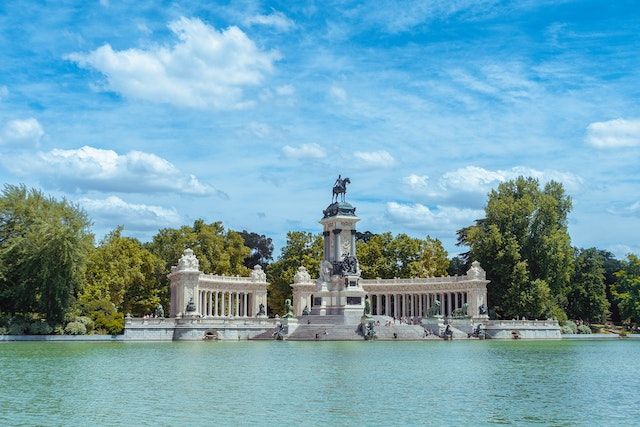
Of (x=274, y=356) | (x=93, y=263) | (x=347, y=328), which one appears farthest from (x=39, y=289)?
(x=274, y=356)

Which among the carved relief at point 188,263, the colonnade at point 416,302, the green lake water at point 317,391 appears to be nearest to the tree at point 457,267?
the colonnade at point 416,302

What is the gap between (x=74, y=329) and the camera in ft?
183

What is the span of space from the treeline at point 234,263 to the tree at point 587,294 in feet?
0.40

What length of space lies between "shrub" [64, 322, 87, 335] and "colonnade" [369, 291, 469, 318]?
2898 cm

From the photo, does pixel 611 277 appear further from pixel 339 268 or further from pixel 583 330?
pixel 339 268

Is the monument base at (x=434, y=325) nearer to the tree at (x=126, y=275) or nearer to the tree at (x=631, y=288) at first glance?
the tree at (x=631, y=288)

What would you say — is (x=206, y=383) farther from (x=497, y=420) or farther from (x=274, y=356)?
(x=274, y=356)

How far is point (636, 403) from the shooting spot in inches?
749

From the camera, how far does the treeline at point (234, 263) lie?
2205 inches

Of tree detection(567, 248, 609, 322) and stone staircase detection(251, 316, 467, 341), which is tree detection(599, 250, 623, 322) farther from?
stone staircase detection(251, 316, 467, 341)

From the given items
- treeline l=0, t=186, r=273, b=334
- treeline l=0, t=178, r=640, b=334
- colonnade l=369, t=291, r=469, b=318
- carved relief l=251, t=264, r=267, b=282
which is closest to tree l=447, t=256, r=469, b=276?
treeline l=0, t=178, r=640, b=334

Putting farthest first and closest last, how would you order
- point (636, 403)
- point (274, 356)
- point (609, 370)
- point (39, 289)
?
1. point (39, 289)
2. point (274, 356)
3. point (609, 370)
4. point (636, 403)

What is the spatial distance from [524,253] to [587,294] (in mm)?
17634

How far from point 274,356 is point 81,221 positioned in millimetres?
26832
